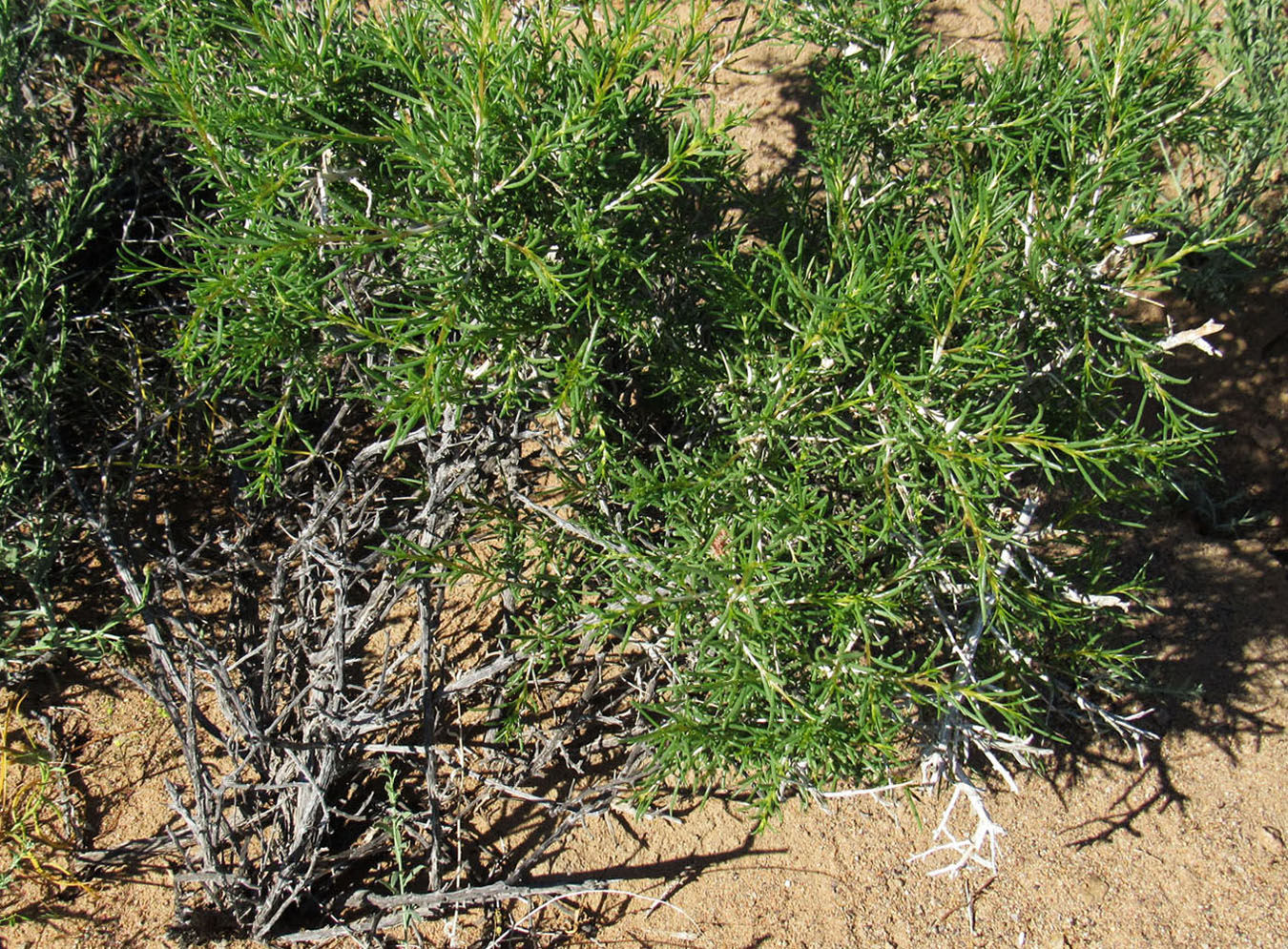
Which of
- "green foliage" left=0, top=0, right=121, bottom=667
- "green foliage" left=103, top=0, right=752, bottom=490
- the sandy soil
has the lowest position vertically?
the sandy soil

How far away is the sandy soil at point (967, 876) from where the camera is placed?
2426mm

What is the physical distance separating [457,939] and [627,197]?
5.95 ft

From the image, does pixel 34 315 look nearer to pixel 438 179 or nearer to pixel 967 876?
pixel 438 179

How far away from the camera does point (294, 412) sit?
9.31 feet

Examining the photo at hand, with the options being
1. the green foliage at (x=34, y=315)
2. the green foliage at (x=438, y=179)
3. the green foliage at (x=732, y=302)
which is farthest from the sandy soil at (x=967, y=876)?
the green foliage at (x=438, y=179)

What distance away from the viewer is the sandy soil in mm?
2426

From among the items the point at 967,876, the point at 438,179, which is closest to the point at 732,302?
the point at 438,179

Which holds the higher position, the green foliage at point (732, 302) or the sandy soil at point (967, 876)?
the green foliage at point (732, 302)

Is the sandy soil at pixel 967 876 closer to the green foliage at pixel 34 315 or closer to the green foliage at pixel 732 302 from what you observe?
the green foliage at pixel 34 315

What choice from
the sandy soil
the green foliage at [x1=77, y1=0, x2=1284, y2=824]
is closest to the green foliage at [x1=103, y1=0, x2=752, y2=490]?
the green foliage at [x1=77, y1=0, x2=1284, y2=824]

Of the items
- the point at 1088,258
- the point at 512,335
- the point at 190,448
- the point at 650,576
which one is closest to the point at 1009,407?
the point at 1088,258

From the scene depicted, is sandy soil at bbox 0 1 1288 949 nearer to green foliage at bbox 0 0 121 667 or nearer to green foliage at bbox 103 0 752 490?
green foliage at bbox 0 0 121 667

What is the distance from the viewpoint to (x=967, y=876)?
8.29ft

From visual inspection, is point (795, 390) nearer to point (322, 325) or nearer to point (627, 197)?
Answer: point (627, 197)
